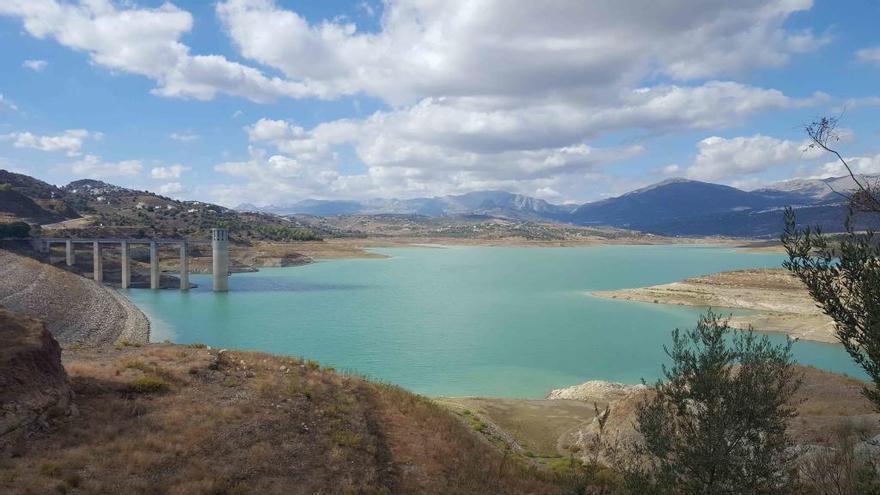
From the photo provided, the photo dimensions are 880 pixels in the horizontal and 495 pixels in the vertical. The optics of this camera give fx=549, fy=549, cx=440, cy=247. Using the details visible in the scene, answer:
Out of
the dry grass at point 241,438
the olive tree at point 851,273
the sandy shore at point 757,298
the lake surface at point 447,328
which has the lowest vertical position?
the lake surface at point 447,328

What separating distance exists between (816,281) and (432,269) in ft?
479

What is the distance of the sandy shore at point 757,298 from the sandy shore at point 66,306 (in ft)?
229

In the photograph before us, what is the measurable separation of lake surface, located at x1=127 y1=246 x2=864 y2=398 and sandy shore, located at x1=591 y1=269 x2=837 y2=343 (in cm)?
381

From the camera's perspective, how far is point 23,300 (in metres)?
58.0

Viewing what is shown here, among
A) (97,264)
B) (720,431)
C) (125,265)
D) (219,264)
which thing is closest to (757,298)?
(720,431)

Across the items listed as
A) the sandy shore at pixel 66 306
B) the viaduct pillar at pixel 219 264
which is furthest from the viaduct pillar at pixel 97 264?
the sandy shore at pixel 66 306

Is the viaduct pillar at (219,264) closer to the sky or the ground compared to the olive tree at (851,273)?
closer to the ground

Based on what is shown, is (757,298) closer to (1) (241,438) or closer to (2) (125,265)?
(1) (241,438)

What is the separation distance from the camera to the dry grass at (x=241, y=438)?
14.0 metres

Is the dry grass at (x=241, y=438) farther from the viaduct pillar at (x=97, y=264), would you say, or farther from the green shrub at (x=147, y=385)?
the viaduct pillar at (x=97, y=264)

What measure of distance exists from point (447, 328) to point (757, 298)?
4765cm

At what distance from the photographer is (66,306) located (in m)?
62.3

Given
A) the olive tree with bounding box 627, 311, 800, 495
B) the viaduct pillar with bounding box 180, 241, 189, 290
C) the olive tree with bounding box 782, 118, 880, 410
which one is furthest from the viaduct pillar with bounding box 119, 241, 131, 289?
the olive tree with bounding box 782, 118, 880, 410

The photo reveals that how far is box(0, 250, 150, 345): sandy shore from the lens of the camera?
2185 inches
